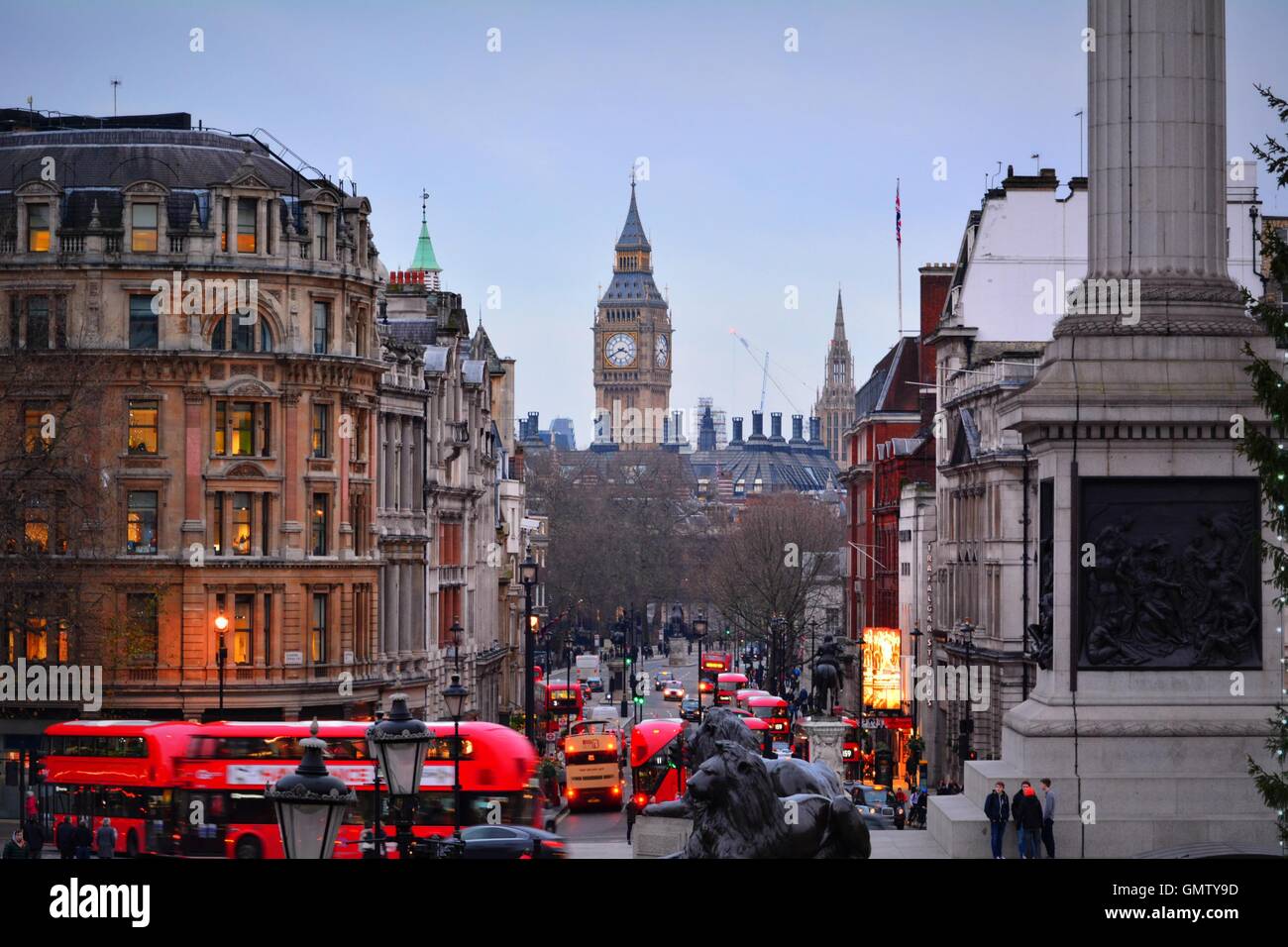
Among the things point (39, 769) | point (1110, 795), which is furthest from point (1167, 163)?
point (39, 769)

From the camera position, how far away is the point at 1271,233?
74.4 feet

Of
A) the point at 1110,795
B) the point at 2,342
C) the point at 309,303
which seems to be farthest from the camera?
the point at 309,303

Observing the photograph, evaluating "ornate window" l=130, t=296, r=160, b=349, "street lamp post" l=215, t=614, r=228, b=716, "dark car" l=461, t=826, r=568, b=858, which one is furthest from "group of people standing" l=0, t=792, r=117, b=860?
"ornate window" l=130, t=296, r=160, b=349

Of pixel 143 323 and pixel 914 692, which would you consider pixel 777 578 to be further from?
pixel 143 323

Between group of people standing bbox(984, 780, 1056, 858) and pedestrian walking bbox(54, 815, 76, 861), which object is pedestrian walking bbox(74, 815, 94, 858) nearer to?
pedestrian walking bbox(54, 815, 76, 861)

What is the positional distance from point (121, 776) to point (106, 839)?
329 centimetres

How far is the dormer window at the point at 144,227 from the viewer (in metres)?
54.5

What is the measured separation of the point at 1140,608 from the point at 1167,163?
220 inches

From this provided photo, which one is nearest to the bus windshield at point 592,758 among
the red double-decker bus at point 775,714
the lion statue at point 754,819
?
the red double-decker bus at point 775,714

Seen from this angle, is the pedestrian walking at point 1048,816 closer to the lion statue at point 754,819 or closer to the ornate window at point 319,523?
the lion statue at point 754,819

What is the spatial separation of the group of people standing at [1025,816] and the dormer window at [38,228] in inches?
1384

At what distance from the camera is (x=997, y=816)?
83.1 feet

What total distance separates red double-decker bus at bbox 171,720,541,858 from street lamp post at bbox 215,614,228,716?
27.5 ft
